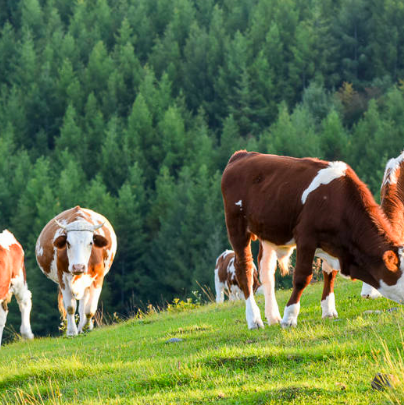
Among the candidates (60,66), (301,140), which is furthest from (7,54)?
(301,140)

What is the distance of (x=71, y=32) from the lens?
361ft

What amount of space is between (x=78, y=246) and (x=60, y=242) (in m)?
0.35

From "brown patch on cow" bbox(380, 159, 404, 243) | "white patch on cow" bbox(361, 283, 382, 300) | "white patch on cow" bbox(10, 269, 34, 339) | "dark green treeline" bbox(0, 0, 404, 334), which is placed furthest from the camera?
"dark green treeline" bbox(0, 0, 404, 334)

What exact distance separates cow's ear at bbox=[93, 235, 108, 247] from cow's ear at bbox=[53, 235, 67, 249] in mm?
Answer: 585

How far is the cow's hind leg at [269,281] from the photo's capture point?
31.3ft

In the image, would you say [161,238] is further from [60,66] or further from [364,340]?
[364,340]

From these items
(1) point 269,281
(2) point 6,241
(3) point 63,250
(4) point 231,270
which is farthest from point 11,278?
(4) point 231,270

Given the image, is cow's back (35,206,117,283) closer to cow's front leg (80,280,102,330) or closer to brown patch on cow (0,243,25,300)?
cow's front leg (80,280,102,330)

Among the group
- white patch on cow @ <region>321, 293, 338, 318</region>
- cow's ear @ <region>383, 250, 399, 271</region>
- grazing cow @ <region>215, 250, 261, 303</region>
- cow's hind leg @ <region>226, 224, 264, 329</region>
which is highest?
cow's ear @ <region>383, 250, 399, 271</region>

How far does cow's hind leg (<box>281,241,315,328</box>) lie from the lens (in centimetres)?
852

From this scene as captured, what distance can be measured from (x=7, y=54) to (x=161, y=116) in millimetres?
31697

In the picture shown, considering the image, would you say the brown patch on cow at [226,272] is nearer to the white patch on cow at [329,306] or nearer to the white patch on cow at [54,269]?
the white patch on cow at [54,269]

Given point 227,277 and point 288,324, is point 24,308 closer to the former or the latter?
point 288,324

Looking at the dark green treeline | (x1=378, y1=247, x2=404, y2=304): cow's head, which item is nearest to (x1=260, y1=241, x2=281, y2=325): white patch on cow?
(x1=378, y1=247, x2=404, y2=304): cow's head
